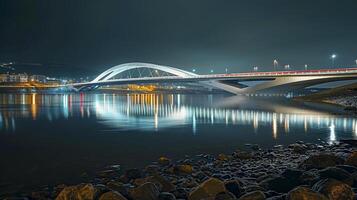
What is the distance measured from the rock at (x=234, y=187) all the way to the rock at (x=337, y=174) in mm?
2478

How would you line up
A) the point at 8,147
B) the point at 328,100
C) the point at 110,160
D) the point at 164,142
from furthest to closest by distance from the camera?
the point at 328,100
the point at 164,142
the point at 8,147
the point at 110,160

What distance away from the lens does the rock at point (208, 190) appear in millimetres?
7147

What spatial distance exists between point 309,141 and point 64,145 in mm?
13107

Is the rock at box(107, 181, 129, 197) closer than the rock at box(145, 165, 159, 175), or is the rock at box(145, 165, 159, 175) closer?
the rock at box(107, 181, 129, 197)

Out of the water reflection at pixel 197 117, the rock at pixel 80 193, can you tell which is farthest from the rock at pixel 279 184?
the water reflection at pixel 197 117

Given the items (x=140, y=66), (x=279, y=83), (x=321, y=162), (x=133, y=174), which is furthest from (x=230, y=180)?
(x=140, y=66)

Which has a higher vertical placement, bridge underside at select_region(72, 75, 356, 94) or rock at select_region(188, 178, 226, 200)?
bridge underside at select_region(72, 75, 356, 94)

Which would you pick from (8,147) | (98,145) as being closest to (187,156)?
(98,145)

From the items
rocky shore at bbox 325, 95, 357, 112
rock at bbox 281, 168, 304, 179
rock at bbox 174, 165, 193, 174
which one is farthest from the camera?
rocky shore at bbox 325, 95, 357, 112

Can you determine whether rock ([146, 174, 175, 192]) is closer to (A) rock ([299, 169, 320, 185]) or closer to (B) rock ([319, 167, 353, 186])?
(A) rock ([299, 169, 320, 185])

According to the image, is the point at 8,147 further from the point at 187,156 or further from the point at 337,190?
the point at 337,190

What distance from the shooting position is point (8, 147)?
15.6 m

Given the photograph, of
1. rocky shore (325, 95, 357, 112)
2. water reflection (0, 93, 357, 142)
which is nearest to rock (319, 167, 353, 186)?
water reflection (0, 93, 357, 142)

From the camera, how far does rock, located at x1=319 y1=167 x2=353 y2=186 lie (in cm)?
829
